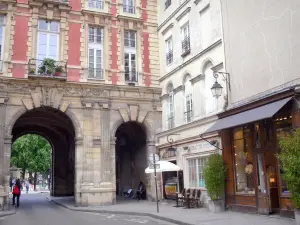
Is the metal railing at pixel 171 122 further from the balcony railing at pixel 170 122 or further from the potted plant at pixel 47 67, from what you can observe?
the potted plant at pixel 47 67

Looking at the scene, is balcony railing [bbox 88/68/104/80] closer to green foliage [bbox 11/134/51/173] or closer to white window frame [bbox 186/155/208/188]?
white window frame [bbox 186/155/208/188]

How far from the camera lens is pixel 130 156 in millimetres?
25375

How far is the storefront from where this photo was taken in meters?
11.2

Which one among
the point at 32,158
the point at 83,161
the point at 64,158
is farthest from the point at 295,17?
the point at 32,158

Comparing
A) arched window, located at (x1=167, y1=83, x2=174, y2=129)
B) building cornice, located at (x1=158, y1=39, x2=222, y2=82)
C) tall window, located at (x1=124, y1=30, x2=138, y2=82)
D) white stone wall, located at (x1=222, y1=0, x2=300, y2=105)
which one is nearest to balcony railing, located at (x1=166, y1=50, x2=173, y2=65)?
building cornice, located at (x1=158, y1=39, x2=222, y2=82)

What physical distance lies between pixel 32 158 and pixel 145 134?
26.9 meters

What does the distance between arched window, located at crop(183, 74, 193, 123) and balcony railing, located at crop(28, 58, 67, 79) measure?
6264 mm

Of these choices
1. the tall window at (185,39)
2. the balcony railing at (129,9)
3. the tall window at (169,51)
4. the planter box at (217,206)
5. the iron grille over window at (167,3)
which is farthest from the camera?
the balcony railing at (129,9)

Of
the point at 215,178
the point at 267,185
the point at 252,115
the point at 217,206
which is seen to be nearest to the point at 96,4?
the point at 215,178

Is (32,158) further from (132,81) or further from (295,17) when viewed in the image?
(295,17)

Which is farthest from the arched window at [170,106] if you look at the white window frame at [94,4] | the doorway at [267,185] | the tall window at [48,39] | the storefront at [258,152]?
the doorway at [267,185]

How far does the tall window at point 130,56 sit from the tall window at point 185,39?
12.0 feet

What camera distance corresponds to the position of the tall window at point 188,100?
1783 centimetres

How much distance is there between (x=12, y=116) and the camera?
18.1 metres
